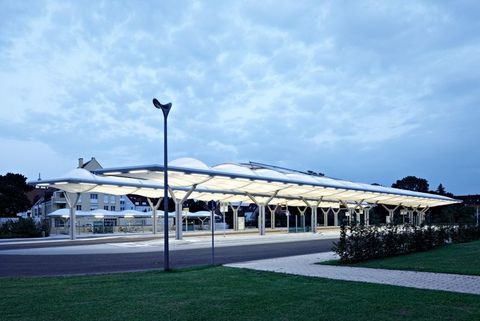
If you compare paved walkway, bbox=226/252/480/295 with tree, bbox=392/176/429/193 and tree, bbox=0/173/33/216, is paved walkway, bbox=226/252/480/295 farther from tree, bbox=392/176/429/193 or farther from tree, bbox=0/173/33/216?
tree, bbox=392/176/429/193

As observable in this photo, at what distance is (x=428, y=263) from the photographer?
557 inches

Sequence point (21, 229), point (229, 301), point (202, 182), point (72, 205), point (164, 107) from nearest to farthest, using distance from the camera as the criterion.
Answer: point (229, 301)
point (164, 107)
point (202, 182)
point (72, 205)
point (21, 229)

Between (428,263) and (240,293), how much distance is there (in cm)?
774

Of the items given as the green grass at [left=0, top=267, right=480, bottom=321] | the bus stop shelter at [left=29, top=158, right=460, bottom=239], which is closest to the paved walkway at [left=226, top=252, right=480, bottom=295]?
the green grass at [left=0, top=267, right=480, bottom=321]

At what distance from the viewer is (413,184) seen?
4306 inches

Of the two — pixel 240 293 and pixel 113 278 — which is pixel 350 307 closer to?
pixel 240 293

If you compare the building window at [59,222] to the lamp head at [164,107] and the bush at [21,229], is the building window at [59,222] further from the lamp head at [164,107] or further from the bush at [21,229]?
the lamp head at [164,107]

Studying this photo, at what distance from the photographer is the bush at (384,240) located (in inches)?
605

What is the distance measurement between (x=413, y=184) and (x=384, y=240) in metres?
99.1

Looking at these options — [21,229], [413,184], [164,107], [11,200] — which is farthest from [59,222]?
[413,184]

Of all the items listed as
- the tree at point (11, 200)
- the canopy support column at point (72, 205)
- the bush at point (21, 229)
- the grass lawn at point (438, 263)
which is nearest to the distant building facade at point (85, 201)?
the tree at point (11, 200)

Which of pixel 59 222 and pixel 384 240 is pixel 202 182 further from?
pixel 59 222

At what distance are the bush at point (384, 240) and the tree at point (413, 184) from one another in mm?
91732

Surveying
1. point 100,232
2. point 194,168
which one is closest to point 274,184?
point 194,168
